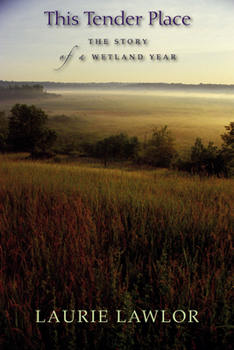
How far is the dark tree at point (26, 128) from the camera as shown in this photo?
46625mm

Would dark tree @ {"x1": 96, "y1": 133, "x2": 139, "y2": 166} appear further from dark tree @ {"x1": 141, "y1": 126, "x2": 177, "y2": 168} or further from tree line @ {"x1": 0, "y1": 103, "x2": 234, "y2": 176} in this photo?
dark tree @ {"x1": 141, "y1": 126, "x2": 177, "y2": 168}

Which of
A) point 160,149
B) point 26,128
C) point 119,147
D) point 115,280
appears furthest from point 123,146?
point 115,280

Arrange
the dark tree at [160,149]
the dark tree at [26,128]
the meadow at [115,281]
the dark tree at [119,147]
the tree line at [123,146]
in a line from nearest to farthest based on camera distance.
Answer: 1. the meadow at [115,281]
2. the tree line at [123,146]
3. the dark tree at [26,128]
4. the dark tree at [160,149]
5. the dark tree at [119,147]

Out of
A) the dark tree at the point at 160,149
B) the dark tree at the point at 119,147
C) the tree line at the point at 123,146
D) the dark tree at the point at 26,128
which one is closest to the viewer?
the tree line at the point at 123,146

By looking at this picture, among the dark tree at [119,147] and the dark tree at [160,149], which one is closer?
the dark tree at [160,149]

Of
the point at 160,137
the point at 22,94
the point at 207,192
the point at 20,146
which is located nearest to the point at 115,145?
the point at 160,137

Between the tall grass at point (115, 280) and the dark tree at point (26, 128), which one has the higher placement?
the dark tree at point (26, 128)

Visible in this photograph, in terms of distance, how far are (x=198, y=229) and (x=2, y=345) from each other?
2.38 m

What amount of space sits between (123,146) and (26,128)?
99.5ft

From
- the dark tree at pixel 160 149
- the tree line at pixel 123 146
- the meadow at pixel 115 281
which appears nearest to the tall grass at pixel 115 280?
the meadow at pixel 115 281

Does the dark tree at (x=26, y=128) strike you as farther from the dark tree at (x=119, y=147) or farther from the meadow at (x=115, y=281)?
the meadow at (x=115, y=281)

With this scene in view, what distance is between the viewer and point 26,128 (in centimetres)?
4619

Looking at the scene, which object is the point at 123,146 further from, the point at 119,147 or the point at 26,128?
the point at 26,128

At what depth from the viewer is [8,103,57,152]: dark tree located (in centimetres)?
4662
